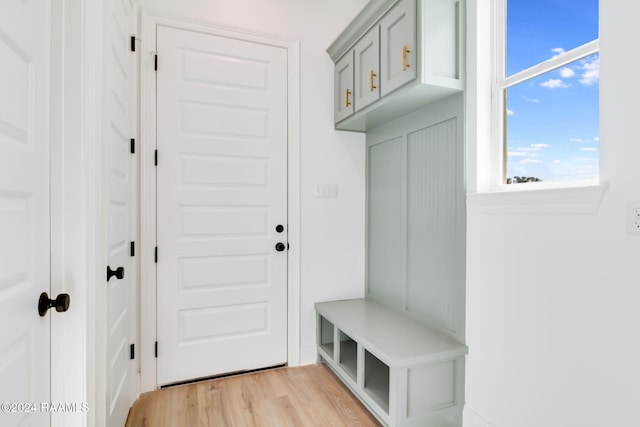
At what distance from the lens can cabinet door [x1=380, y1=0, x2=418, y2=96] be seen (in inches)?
70.3

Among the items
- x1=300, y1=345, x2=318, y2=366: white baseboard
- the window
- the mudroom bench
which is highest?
the window

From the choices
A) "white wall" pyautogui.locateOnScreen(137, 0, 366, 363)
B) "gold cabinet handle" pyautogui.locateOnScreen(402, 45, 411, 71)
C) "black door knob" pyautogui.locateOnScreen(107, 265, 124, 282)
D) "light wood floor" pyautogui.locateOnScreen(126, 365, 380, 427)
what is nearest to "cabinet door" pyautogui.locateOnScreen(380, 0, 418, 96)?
"gold cabinet handle" pyautogui.locateOnScreen(402, 45, 411, 71)

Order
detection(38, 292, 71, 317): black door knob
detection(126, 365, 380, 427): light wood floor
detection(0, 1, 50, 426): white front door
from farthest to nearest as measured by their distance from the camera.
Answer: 1. detection(126, 365, 380, 427): light wood floor
2. detection(38, 292, 71, 317): black door knob
3. detection(0, 1, 50, 426): white front door

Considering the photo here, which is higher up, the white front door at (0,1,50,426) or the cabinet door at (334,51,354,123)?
the cabinet door at (334,51,354,123)

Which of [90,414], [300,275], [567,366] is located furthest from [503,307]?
[90,414]

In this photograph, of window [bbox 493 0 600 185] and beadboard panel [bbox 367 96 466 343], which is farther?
beadboard panel [bbox 367 96 466 343]

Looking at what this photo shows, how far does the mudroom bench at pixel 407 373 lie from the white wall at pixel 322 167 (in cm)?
49

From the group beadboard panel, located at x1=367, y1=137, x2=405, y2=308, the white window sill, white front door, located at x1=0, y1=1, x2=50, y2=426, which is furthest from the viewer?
beadboard panel, located at x1=367, y1=137, x2=405, y2=308

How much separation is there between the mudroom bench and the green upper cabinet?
1.44 metres

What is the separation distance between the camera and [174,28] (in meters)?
2.29

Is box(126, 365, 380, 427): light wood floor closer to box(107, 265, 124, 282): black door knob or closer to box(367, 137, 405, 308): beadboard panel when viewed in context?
box(367, 137, 405, 308): beadboard panel

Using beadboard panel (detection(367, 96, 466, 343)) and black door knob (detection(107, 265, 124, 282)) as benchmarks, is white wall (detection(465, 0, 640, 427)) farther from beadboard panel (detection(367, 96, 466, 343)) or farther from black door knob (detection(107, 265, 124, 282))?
black door knob (detection(107, 265, 124, 282))

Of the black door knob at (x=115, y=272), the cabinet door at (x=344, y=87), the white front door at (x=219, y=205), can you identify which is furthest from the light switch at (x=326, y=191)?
the black door knob at (x=115, y=272)

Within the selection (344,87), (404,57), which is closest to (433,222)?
(404,57)
